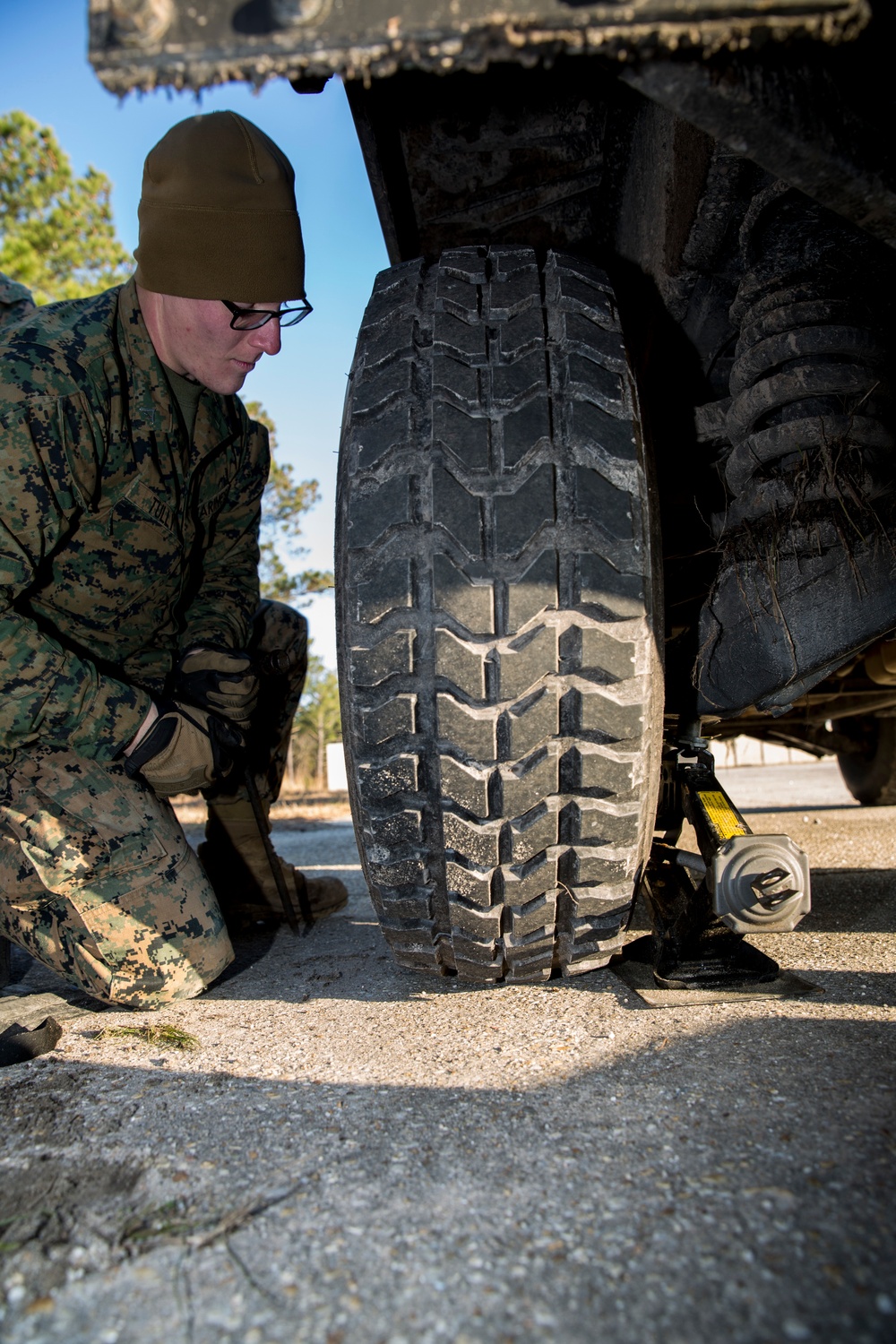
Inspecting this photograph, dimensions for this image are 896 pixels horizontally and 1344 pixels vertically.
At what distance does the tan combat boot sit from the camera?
2.54 meters

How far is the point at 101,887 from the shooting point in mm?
1859

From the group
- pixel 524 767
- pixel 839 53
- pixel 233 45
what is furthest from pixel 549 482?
pixel 233 45

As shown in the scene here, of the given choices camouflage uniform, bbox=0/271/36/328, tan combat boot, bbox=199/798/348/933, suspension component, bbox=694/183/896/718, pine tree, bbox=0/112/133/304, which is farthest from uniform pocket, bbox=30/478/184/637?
pine tree, bbox=0/112/133/304

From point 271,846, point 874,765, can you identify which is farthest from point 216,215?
point 874,765

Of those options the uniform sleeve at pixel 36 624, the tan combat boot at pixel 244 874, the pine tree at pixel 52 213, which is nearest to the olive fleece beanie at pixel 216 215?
the uniform sleeve at pixel 36 624

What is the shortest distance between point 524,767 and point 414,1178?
0.57 meters

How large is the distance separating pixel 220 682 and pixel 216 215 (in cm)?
111

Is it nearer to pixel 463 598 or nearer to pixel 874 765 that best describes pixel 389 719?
pixel 463 598

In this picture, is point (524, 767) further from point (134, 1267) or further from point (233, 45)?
point (233, 45)

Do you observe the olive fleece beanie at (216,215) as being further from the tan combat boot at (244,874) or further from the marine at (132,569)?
the tan combat boot at (244,874)

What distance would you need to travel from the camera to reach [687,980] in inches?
59.6

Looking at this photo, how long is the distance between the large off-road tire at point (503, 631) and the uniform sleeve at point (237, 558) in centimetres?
107

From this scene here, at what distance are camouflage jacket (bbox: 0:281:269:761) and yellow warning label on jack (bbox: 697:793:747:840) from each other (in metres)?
1.25

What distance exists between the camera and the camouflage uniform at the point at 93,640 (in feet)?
5.70
